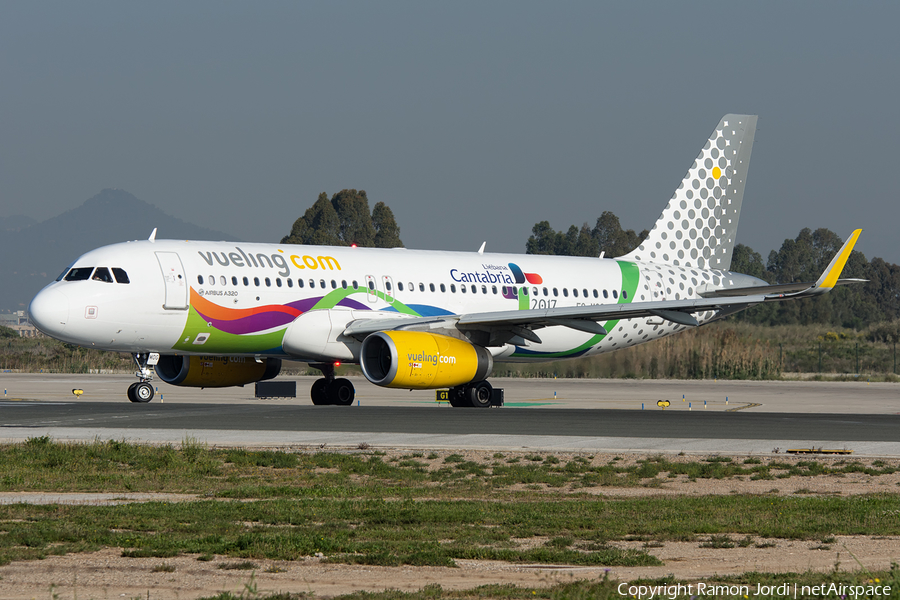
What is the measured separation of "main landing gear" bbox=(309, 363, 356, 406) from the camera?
2961 centimetres

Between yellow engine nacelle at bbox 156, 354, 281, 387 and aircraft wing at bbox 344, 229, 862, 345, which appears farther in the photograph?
yellow engine nacelle at bbox 156, 354, 281, 387

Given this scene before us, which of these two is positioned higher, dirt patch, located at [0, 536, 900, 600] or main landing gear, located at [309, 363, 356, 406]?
main landing gear, located at [309, 363, 356, 406]

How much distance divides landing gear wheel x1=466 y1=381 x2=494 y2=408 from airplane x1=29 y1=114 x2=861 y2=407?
36 millimetres

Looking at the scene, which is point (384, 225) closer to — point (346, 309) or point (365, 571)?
point (346, 309)

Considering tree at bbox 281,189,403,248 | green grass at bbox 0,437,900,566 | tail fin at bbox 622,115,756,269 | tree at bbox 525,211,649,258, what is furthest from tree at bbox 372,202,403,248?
green grass at bbox 0,437,900,566

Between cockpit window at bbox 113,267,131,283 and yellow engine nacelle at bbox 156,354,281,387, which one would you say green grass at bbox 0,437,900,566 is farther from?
yellow engine nacelle at bbox 156,354,281,387

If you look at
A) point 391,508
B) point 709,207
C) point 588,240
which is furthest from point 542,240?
point 391,508

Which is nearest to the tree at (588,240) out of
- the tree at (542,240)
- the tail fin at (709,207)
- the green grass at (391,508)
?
the tree at (542,240)

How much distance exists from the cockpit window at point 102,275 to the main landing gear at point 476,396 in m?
8.98

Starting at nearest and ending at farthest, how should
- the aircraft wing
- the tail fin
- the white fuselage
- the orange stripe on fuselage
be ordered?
the white fuselage
the orange stripe on fuselage
the aircraft wing
the tail fin

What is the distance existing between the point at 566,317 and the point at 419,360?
414 cm

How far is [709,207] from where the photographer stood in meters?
36.0

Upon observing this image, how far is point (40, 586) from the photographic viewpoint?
7.76 m

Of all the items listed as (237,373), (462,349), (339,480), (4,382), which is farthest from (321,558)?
(4,382)
